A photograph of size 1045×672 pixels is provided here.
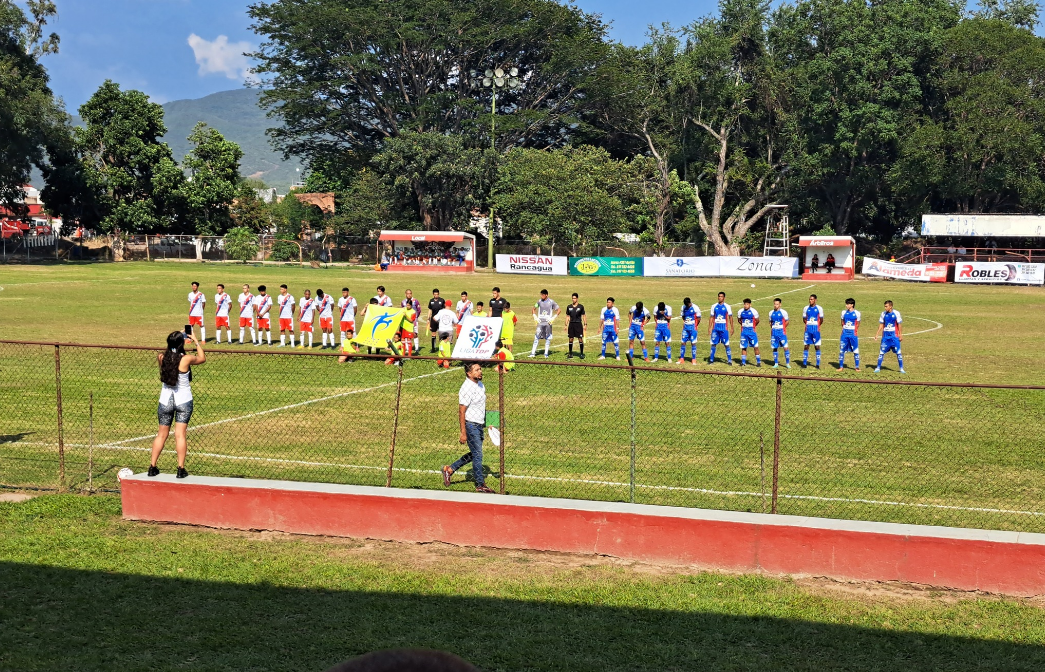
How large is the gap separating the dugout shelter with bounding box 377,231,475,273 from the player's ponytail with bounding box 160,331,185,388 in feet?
184

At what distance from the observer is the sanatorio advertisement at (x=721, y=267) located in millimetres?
61938

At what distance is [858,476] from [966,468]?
5.72 feet

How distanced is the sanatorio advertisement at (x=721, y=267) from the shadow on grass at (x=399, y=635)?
5544 centimetres

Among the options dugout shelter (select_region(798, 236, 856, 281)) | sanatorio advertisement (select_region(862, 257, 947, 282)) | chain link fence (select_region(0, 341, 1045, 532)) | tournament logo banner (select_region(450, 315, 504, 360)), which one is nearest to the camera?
chain link fence (select_region(0, 341, 1045, 532))

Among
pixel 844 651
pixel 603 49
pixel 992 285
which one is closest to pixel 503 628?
pixel 844 651

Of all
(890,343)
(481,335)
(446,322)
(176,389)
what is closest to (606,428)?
(481,335)

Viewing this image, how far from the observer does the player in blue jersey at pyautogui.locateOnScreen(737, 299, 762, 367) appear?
82.6 ft

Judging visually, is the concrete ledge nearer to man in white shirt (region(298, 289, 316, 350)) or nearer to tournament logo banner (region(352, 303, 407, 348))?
tournament logo banner (region(352, 303, 407, 348))

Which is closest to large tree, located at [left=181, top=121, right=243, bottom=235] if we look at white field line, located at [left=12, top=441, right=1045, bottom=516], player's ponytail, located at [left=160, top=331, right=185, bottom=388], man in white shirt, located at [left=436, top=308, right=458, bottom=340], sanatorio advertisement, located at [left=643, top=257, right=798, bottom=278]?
sanatorio advertisement, located at [left=643, top=257, right=798, bottom=278]

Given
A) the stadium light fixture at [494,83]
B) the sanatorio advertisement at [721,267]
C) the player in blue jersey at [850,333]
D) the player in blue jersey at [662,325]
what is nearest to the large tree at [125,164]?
the stadium light fixture at [494,83]

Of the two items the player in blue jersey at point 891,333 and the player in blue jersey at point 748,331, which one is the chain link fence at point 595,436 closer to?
the player in blue jersey at point 748,331

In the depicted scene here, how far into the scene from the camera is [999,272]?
2286 inches

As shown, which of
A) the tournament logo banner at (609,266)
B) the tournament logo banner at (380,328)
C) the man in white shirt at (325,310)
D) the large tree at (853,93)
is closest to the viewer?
the tournament logo banner at (380,328)

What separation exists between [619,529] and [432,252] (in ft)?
197
